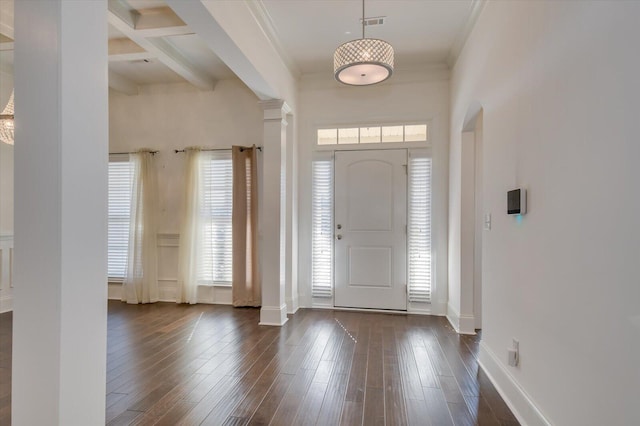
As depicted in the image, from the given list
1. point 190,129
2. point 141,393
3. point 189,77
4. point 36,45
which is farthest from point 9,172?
point 36,45

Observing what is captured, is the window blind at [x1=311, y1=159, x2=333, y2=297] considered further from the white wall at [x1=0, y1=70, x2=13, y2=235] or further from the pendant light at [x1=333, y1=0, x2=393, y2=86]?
the white wall at [x1=0, y1=70, x2=13, y2=235]

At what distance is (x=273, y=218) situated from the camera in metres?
3.95

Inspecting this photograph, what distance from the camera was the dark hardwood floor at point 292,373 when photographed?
81.2 inches

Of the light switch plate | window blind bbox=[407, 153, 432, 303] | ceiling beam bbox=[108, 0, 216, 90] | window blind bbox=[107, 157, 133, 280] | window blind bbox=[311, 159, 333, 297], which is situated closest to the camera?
the light switch plate

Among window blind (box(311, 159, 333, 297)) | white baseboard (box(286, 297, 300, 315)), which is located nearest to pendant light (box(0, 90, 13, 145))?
window blind (box(311, 159, 333, 297))

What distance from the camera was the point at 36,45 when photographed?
3.69 ft

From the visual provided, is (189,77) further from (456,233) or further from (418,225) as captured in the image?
(456,233)

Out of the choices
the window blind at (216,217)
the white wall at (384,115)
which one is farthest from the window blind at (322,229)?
the window blind at (216,217)

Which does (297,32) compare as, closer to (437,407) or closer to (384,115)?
(384,115)

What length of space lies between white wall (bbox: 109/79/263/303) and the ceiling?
40 centimetres

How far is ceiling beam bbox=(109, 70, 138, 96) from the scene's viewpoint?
4.58 meters

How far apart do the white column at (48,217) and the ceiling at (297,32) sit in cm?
226

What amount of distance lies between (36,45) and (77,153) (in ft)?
1.24

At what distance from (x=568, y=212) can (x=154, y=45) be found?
403 centimetres
